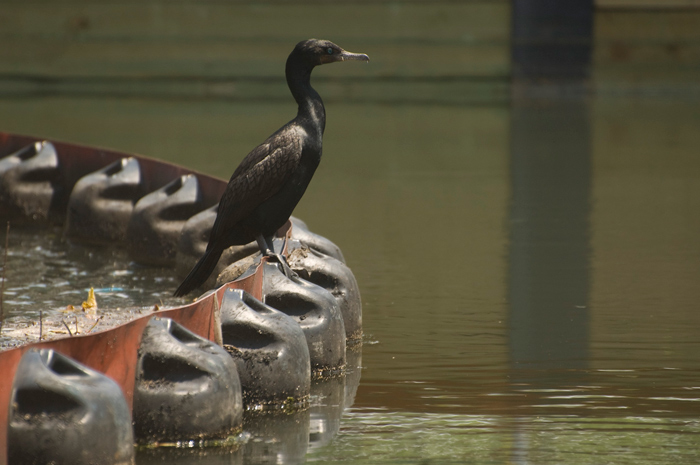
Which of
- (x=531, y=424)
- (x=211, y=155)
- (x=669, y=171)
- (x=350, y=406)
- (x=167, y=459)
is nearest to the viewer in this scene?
(x=167, y=459)

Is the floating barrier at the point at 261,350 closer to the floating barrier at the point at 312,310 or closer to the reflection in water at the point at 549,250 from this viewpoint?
the floating barrier at the point at 312,310

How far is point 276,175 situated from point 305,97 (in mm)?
454

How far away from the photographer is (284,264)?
18.2 ft

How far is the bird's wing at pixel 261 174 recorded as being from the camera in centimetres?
566

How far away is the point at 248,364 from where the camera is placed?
190 inches

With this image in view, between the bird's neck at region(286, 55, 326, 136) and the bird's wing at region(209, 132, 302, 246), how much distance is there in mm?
149

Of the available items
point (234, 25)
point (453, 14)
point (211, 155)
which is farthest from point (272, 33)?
point (211, 155)

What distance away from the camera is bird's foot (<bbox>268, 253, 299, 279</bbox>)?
5.51m

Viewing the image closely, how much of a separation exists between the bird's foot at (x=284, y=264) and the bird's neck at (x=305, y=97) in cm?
66

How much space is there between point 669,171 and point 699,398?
8.45 meters

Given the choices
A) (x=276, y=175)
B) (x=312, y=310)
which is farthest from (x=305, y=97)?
(x=312, y=310)

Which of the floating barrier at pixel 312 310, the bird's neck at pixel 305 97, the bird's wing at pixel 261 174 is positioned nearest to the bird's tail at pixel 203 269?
the bird's wing at pixel 261 174

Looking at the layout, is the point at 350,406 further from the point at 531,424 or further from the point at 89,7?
the point at 89,7

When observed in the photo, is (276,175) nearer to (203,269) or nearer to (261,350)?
(203,269)
